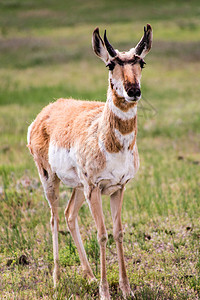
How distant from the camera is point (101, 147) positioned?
→ 185 inches

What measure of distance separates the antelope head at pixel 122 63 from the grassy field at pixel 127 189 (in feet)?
2.85

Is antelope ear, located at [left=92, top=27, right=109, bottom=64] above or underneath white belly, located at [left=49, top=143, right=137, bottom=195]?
above

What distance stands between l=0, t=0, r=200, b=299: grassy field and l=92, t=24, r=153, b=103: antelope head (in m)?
0.87

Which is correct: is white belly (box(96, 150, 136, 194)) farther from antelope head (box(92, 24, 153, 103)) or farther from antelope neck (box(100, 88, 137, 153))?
antelope head (box(92, 24, 153, 103))

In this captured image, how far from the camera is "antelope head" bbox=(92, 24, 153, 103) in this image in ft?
14.0

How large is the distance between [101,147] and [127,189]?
4.20 m

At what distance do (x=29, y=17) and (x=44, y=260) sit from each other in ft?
147

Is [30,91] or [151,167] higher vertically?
[30,91]

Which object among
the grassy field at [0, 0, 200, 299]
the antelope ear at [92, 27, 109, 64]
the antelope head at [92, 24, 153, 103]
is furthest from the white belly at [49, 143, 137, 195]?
the antelope ear at [92, 27, 109, 64]

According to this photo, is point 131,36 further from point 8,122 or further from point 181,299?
point 181,299

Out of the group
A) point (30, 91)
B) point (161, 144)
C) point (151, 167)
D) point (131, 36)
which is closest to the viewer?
point (151, 167)

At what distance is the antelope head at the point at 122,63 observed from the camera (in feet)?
14.0

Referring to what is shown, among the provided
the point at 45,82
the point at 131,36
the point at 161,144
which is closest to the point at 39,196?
the point at 161,144

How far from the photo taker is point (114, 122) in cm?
464
